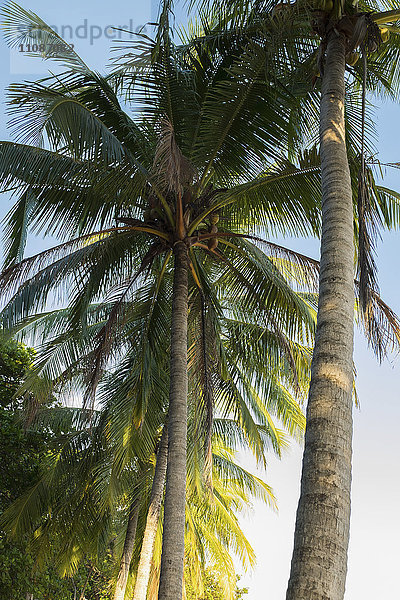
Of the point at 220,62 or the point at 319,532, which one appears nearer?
the point at 319,532

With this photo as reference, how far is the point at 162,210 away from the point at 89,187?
95 cm

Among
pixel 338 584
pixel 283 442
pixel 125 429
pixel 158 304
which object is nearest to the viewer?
pixel 338 584

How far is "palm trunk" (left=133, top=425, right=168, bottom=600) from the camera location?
36.2 feet

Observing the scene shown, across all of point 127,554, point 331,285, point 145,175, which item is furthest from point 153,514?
point 331,285

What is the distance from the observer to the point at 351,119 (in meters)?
7.68

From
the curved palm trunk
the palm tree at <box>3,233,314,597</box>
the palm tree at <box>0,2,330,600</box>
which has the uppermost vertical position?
the palm tree at <box>0,2,330,600</box>

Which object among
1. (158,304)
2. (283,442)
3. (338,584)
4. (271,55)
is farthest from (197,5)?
(283,442)

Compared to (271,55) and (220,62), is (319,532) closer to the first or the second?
(271,55)

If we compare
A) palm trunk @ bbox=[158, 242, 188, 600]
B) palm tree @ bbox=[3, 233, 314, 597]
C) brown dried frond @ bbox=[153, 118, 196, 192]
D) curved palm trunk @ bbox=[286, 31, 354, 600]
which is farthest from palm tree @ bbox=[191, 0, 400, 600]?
palm tree @ bbox=[3, 233, 314, 597]

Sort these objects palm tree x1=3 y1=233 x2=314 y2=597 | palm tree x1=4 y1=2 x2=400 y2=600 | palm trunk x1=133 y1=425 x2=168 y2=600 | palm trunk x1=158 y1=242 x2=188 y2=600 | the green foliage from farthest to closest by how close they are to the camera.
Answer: the green foliage
palm trunk x1=133 y1=425 x2=168 y2=600
palm tree x1=3 y1=233 x2=314 y2=597
palm tree x1=4 y1=2 x2=400 y2=600
palm trunk x1=158 y1=242 x2=188 y2=600

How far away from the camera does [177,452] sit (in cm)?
698

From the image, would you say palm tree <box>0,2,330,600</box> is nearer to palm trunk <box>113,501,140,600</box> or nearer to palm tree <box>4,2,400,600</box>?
palm tree <box>4,2,400,600</box>

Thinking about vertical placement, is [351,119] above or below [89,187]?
above

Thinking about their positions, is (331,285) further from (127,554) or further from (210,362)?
(127,554)
